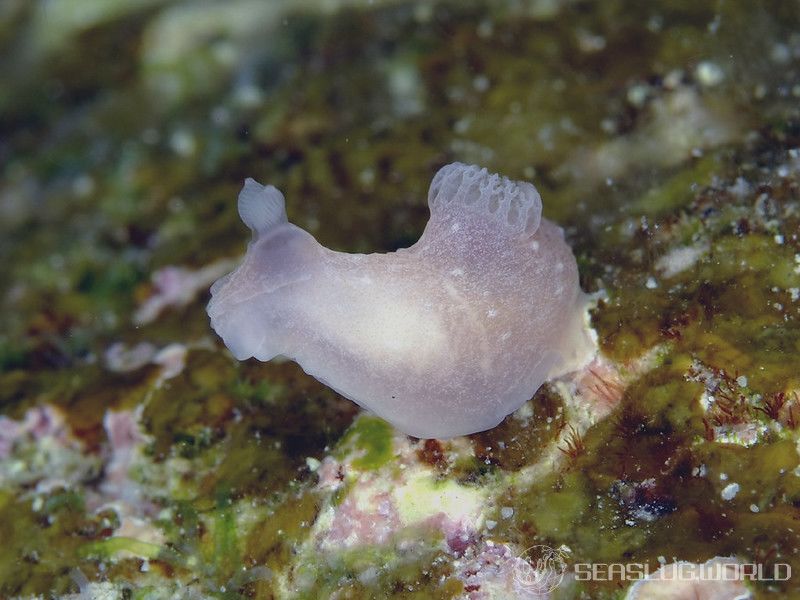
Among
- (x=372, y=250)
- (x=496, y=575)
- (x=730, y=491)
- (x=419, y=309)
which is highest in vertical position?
(x=419, y=309)

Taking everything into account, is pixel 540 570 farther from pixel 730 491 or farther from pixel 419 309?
pixel 419 309

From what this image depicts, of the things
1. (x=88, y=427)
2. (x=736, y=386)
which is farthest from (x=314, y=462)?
(x=736, y=386)

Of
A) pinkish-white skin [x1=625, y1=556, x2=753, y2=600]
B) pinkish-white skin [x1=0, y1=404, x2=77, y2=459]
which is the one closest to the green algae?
pinkish-white skin [x1=625, y1=556, x2=753, y2=600]

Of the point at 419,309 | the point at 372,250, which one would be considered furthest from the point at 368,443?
the point at 372,250

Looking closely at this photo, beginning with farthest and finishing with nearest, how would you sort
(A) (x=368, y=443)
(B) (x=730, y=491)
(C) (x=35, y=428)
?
(C) (x=35, y=428) < (A) (x=368, y=443) < (B) (x=730, y=491)

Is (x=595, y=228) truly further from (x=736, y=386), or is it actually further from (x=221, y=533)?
(x=221, y=533)

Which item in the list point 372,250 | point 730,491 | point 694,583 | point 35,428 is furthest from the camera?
point 372,250

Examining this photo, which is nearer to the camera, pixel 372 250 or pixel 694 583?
A: pixel 694 583
